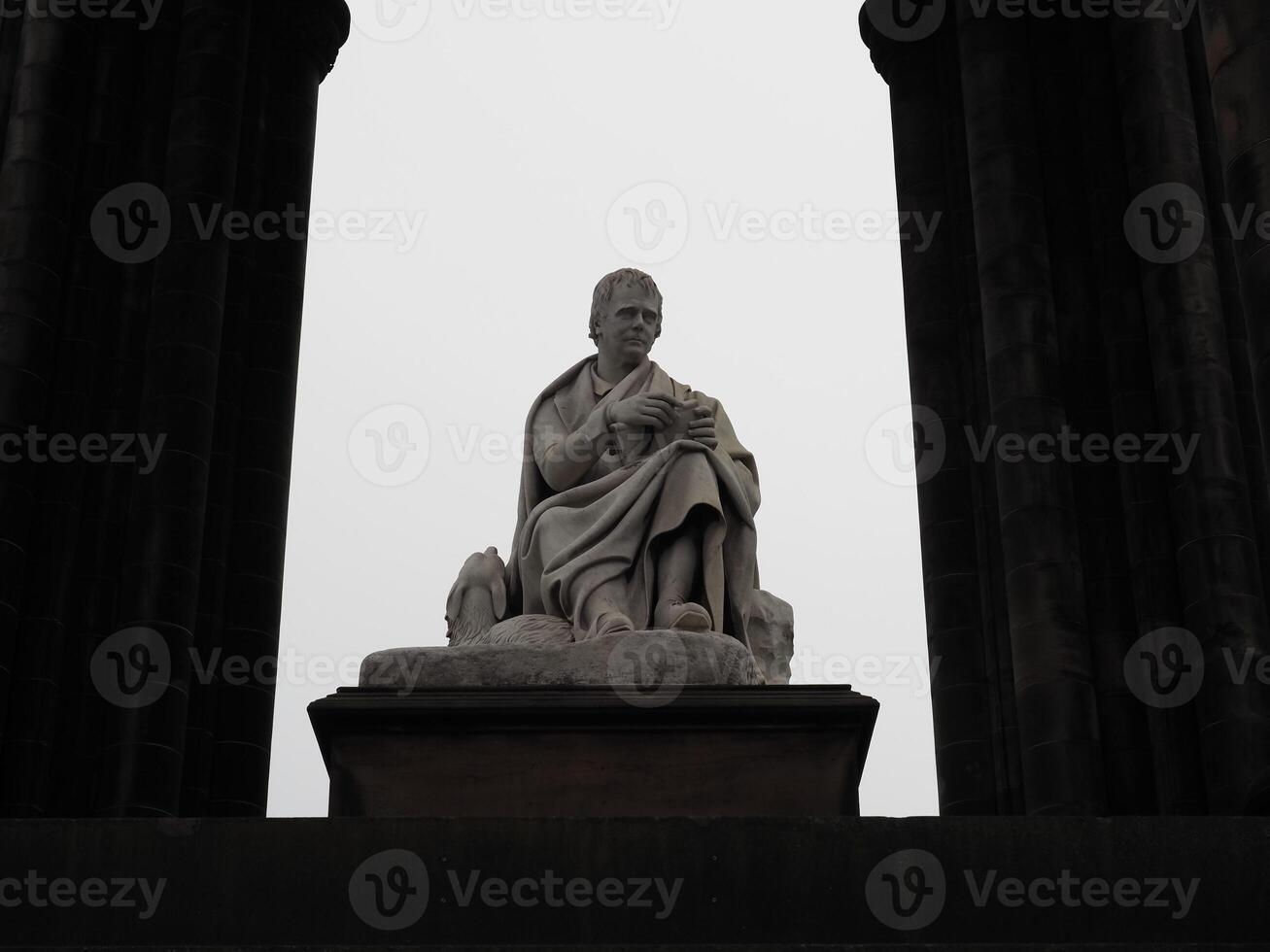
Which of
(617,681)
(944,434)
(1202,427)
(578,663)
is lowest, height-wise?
(617,681)

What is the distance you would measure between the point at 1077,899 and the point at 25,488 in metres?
10.3

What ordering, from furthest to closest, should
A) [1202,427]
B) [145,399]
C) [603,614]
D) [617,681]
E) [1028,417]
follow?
1. [145,399]
2. [1028,417]
3. [1202,427]
4. [603,614]
5. [617,681]

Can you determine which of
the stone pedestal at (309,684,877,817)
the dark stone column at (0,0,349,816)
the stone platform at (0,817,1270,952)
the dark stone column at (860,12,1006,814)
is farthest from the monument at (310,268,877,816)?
the dark stone column at (860,12,1006,814)

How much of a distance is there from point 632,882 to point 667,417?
11.5 ft

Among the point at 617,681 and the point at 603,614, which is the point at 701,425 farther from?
the point at 617,681

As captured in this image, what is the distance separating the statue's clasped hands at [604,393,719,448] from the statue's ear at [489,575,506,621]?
1.07 m

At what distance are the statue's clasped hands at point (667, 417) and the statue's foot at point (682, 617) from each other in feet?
3.38

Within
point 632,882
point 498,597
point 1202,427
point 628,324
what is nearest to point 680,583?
point 498,597

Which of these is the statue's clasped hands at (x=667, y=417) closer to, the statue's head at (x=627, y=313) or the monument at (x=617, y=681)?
the monument at (x=617, y=681)

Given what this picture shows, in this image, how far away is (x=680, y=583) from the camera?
10.3m

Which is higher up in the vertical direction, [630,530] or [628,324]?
[628,324]

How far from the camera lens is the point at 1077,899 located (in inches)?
306

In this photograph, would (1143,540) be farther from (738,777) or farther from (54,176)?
(54,176)

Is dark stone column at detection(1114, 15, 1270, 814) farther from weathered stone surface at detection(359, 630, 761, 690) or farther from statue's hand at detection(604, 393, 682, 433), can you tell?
weathered stone surface at detection(359, 630, 761, 690)
